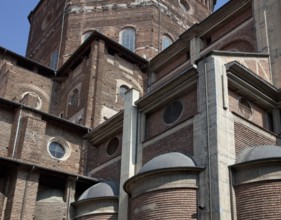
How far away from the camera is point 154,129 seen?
18141mm

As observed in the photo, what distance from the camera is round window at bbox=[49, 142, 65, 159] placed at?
21.6m

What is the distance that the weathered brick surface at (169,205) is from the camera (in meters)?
13.9

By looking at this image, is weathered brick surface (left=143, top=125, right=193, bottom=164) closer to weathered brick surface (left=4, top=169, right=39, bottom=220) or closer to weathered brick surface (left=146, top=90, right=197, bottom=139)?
weathered brick surface (left=146, top=90, right=197, bottom=139)

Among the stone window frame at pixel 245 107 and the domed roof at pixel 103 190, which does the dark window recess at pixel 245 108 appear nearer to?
the stone window frame at pixel 245 107

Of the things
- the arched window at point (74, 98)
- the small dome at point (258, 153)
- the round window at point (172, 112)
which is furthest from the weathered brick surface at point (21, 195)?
the small dome at point (258, 153)

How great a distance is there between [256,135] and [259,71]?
3280mm

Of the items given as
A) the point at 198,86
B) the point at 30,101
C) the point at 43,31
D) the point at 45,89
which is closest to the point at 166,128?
the point at 198,86

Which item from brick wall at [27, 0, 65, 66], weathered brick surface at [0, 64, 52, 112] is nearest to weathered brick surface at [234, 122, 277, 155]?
weathered brick surface at [0, 64, 52, 112]

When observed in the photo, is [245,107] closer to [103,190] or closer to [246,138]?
[246,138]

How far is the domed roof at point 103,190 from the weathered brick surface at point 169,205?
2968 millimetres

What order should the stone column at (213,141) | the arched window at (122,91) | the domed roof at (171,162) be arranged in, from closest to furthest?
the stone column at (213,141)
the domed roof at (171,162)
the arched window at (122,91)

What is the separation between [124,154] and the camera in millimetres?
18172

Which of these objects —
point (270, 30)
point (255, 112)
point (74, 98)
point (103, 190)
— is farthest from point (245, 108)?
point (74, 98)

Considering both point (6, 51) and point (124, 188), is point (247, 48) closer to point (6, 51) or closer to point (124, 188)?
point (124, 188)
